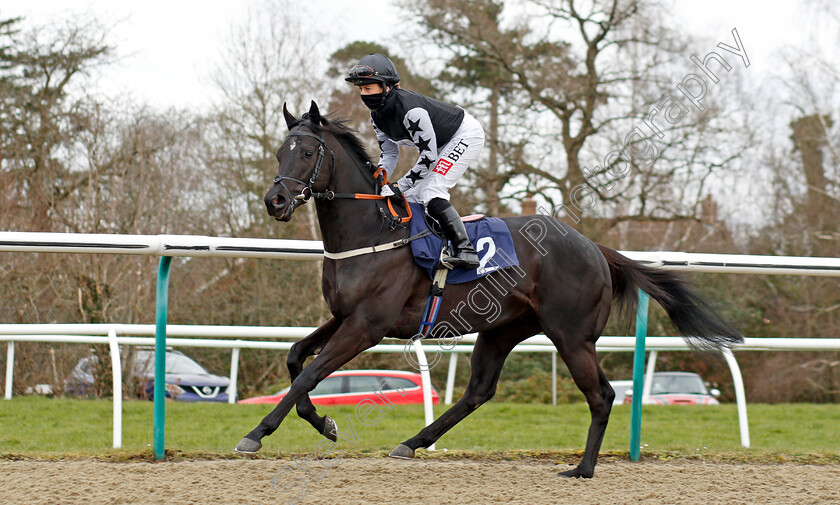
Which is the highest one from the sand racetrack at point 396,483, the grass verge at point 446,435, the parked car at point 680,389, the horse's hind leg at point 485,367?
the horse's hind leg at point 485,367

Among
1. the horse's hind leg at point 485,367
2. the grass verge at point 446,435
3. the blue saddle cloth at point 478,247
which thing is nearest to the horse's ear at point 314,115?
the blue saddle cloth at point 478,247

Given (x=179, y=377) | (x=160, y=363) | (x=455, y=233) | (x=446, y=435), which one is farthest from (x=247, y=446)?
(x=179, y=377)

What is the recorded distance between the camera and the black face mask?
160 inches

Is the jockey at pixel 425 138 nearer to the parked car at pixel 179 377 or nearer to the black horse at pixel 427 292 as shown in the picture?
the black horse at pixel 427 292

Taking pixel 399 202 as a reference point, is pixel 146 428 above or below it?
below

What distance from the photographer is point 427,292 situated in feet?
13.6

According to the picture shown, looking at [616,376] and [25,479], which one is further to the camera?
[616,376]

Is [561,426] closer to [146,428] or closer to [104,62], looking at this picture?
[146,428]

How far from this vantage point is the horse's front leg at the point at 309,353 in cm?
398

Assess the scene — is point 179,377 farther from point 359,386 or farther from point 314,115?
point 314,115

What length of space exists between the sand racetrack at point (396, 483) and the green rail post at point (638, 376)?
1.36 feet

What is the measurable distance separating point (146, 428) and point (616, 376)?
15496 mm

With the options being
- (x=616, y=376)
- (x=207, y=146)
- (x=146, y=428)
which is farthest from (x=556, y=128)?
(x=146, y=428)

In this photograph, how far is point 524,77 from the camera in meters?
18.1
